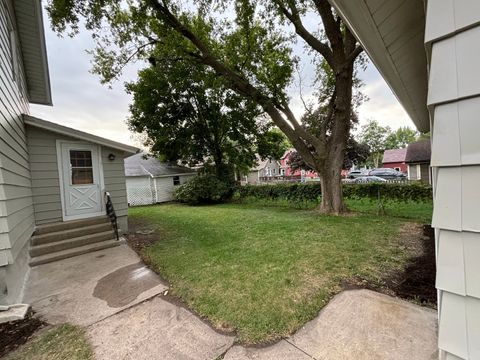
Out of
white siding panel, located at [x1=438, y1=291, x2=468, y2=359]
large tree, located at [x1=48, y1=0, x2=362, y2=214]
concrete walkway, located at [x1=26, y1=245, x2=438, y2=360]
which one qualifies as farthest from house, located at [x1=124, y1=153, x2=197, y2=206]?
white siding panel, located at [x1=438, y1=291, x2=468, y2=359]

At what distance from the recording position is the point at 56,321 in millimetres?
2689

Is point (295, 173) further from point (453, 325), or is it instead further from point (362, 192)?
point (453, 325)

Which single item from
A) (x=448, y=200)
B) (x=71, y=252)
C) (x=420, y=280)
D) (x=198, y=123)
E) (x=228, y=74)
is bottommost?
(x=420, y=280)

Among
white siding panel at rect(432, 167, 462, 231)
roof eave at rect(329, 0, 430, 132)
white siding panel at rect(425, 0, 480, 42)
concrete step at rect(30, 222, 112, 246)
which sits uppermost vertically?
roof eave at rect(329, 0, 430, 132)

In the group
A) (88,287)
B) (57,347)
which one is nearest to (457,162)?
(57,347)

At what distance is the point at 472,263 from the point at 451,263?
7 centimetres

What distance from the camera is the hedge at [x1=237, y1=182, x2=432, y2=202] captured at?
27.6 ft

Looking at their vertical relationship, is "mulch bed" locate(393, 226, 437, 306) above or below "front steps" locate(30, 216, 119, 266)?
below

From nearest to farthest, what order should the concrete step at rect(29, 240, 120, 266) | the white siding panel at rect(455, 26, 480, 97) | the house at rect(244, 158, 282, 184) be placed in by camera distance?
the white siding panel at rect(455, 26, 480, 97) < the concrete step at rect(29, 240, 120, 266) < the house at rect(244, 158, 282, 184)

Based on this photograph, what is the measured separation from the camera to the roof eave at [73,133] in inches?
201

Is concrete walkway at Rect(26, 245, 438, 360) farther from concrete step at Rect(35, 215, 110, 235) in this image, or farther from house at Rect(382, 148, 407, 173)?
house at Rect(382, 148, 407, 173)

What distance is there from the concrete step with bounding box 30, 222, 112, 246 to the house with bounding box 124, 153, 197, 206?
35.8ft

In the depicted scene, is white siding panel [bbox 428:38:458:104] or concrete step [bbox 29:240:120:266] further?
concrete step [bbox 29:240:120:266]

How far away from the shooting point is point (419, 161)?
18344 mm
